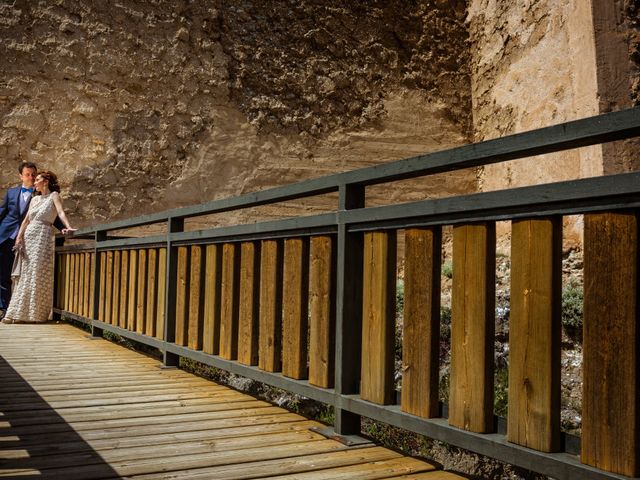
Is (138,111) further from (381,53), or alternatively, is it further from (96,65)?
(381,53)

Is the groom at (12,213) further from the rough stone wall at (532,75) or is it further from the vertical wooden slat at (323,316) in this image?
the rough stone wall at (532,75)

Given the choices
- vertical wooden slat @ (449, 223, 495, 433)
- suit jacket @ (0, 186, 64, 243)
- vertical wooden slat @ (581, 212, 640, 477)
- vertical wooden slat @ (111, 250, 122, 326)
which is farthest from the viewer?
suit jacket @ (0, 186, 64, 243)

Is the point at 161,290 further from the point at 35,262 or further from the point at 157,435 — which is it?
the point at 35,262

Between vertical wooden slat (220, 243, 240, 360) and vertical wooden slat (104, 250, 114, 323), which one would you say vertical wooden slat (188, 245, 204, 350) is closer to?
vertical wooden slat (220, 243, 240, 360)

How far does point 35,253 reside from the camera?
7.65 meters

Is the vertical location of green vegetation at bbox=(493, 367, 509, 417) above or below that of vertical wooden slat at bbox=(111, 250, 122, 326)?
below

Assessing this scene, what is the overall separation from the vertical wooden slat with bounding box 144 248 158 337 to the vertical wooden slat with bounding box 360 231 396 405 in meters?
2.49

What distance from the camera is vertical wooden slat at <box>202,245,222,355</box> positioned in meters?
3.79

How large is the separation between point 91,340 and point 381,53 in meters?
7.66

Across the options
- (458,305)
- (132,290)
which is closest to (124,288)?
(132,290)

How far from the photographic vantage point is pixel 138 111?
418 inches

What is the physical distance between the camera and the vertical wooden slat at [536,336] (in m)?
1.84

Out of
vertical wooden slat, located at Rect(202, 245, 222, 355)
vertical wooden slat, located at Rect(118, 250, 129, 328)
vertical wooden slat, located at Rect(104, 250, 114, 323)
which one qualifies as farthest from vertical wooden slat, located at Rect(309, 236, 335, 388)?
vertical wooden slat, located at Rect(104, 250, 114, 323)

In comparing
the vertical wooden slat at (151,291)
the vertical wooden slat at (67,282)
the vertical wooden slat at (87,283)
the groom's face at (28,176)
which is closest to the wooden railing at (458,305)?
the vertical wooden slat at (151,291)
